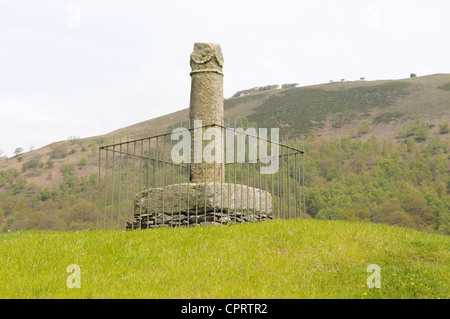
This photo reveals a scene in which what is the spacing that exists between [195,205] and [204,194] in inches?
13.3

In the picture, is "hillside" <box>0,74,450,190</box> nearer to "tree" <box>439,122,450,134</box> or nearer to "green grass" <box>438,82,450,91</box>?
"green grass" <box>438,82,450,91</box>

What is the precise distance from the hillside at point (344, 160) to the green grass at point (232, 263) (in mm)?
38901

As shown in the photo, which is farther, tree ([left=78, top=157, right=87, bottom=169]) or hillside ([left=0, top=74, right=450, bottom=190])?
hillside ([left=0, top=74, right=450, bottom=190])

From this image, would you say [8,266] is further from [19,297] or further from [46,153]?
[46,153]

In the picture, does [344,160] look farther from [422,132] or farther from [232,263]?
→ [232,263]

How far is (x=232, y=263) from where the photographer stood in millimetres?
6082

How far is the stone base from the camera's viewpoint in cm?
848

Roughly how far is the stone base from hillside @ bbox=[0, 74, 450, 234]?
3772 cm

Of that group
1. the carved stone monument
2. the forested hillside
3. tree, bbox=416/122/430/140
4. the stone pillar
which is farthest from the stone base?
tree, bbox=416/122/430/140

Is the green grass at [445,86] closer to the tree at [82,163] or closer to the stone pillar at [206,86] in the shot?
the tree at [82,163]

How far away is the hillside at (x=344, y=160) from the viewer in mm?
51906

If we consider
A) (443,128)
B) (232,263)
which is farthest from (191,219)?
(443,128)
